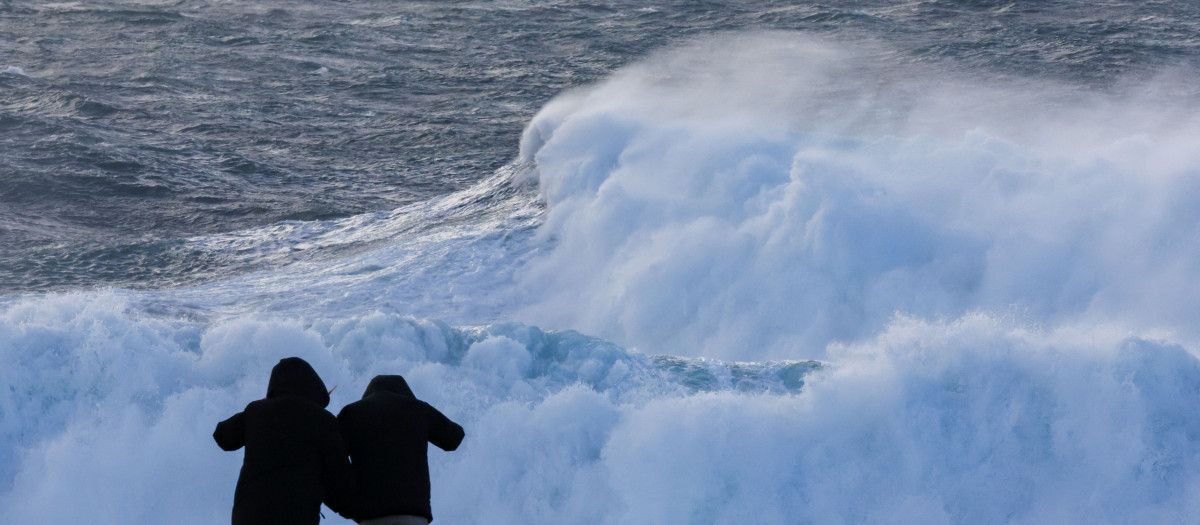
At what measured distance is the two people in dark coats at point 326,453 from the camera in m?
4.34

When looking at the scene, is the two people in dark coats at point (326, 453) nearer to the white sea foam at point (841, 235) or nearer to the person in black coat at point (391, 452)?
the person in black coat at point (391, 452)

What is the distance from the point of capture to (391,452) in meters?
4.57

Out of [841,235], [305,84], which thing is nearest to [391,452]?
[841,235]

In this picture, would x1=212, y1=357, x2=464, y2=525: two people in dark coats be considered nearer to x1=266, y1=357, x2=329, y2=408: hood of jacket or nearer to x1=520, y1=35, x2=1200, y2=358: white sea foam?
x1=266, y1=357, x2=329, y2=408: hood of jacket

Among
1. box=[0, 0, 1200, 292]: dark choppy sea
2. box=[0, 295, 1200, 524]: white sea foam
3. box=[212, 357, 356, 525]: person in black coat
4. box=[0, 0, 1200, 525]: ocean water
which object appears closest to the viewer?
box=[212, 357, 356, 525]: person in black coat

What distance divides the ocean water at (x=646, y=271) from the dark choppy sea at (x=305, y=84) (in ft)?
0.34

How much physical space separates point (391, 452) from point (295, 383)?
19.8 inches

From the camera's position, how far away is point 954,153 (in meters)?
11.5

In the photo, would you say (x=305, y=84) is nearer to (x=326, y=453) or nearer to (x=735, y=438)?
(x=735, y=438)

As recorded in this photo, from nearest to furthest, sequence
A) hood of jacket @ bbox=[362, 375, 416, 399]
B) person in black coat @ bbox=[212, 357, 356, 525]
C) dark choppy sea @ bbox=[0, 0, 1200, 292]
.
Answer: person in black coat @ bbox=[212, 357, 356, 525] → hood of jacket @ bbox=[362, 375, 416, 399] → dark choppy sea @ bbox=[0, 0, 1200, 292]

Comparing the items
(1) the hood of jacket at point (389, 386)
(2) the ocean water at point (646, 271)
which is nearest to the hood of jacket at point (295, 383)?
(1) the hood of jacket at point (389, 386)

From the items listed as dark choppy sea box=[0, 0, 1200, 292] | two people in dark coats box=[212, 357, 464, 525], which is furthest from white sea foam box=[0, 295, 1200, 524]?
dark choppy sea box=[0, 0, 1200, 292]

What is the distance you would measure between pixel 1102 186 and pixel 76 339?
367 inches

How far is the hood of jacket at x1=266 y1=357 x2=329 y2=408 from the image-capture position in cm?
459
